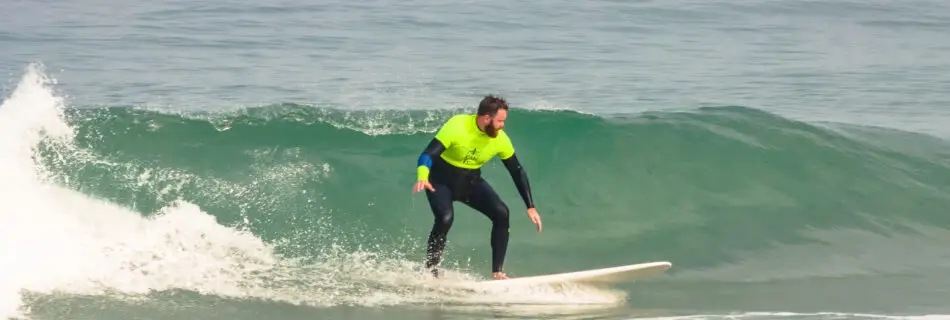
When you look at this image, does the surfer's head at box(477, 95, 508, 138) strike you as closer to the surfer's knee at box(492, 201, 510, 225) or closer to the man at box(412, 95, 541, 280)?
the man at box(412, 95, 541, 280)

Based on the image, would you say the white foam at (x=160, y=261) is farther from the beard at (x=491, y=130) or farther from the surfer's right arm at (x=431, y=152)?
the beard at (x=491, y=130)

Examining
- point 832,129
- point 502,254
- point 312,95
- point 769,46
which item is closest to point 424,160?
point 502,254

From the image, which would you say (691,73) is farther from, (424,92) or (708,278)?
(708,278)

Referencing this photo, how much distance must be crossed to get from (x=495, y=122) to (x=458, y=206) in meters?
3.07

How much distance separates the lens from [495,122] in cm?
772

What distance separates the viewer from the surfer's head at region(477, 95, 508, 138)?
768 cm

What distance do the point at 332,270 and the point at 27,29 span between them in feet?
57.3

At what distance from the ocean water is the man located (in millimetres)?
445

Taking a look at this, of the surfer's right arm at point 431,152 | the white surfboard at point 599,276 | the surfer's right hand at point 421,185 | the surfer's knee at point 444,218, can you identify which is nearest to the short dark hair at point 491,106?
the surfer's right arm at point 431,152

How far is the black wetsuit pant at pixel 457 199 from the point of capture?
799 centimetres

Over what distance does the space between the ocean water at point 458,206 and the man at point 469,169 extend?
0.45m

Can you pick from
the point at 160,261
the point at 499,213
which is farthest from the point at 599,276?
the point at 160,261

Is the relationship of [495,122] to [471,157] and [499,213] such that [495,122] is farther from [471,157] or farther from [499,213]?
[499,213]

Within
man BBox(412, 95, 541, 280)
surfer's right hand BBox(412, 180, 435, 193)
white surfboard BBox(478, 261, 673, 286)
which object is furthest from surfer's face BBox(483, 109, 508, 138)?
white surfboard BBox(478, 261, 673, 286)
